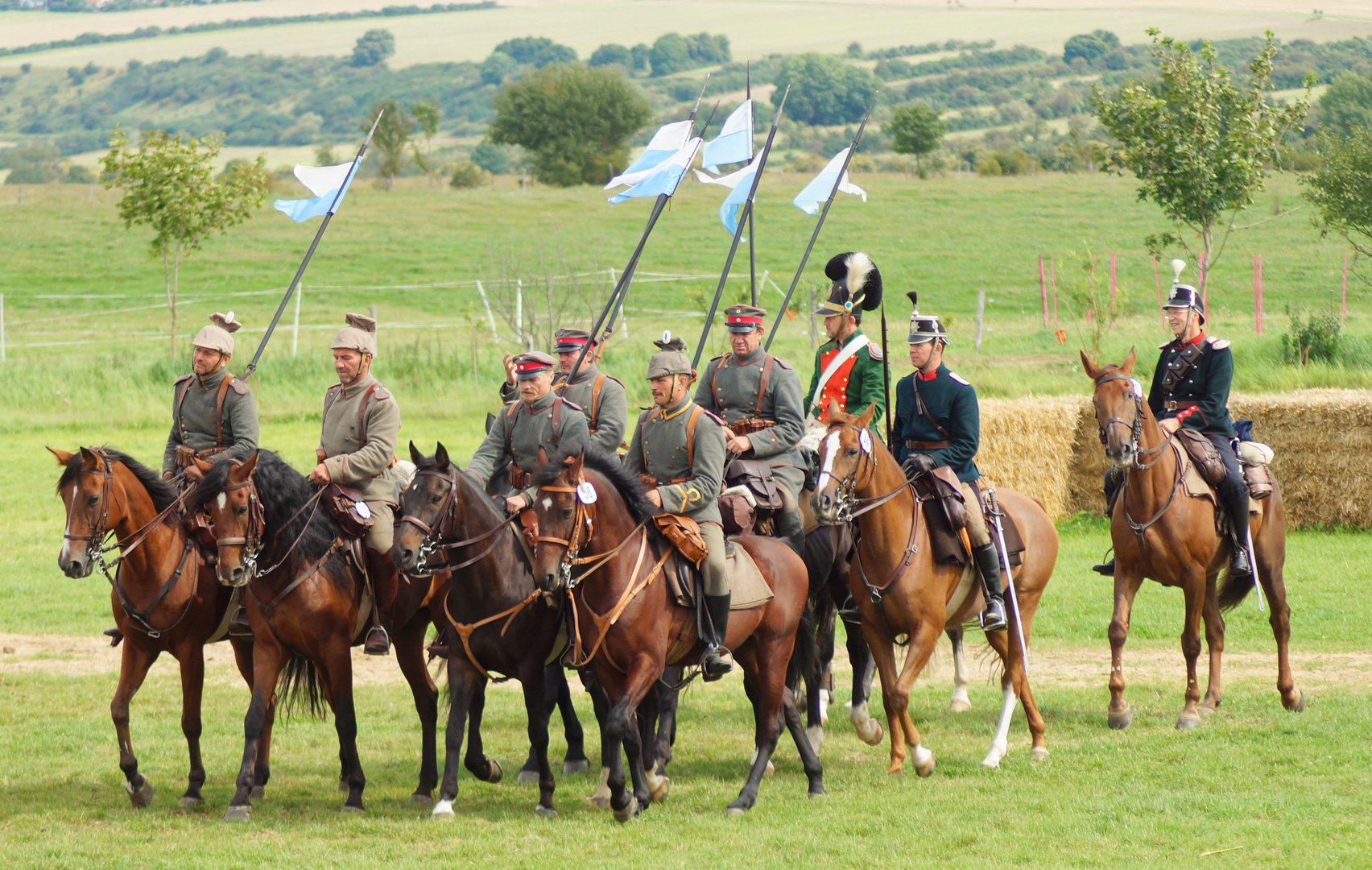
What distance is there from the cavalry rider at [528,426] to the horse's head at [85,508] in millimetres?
2132

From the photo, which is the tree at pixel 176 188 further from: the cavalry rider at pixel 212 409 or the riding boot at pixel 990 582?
the riding boot at pixel 990 582

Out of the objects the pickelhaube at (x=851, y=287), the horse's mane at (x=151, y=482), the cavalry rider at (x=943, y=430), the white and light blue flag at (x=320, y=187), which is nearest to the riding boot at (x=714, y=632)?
the cavalry rider at (x=943, y=430)

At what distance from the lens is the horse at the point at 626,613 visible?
7547 millimetres

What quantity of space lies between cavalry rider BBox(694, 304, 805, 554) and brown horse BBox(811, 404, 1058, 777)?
881mm

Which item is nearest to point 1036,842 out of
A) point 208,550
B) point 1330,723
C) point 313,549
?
point 1330,723

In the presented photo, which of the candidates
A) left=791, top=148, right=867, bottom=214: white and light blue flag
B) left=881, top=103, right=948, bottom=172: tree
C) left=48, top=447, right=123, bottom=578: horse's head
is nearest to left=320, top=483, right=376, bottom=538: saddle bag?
left=48, top=447, right=123, bottom=578: horse's head

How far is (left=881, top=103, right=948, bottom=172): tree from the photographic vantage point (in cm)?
7081

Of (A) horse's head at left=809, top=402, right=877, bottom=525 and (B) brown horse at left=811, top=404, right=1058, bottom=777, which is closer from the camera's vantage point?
(A) horse's head at left=809, top=402, right=877, bottom=525

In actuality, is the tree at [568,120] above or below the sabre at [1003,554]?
above

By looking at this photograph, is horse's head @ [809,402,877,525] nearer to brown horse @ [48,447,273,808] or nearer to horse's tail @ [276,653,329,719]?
horse's tail @ [276,653,329,719]

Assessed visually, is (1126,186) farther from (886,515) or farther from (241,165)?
(886,515)

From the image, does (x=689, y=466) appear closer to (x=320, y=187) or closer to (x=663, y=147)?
(x=663, y=147)

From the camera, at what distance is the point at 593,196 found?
64.8m

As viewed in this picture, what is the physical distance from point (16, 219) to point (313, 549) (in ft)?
179
